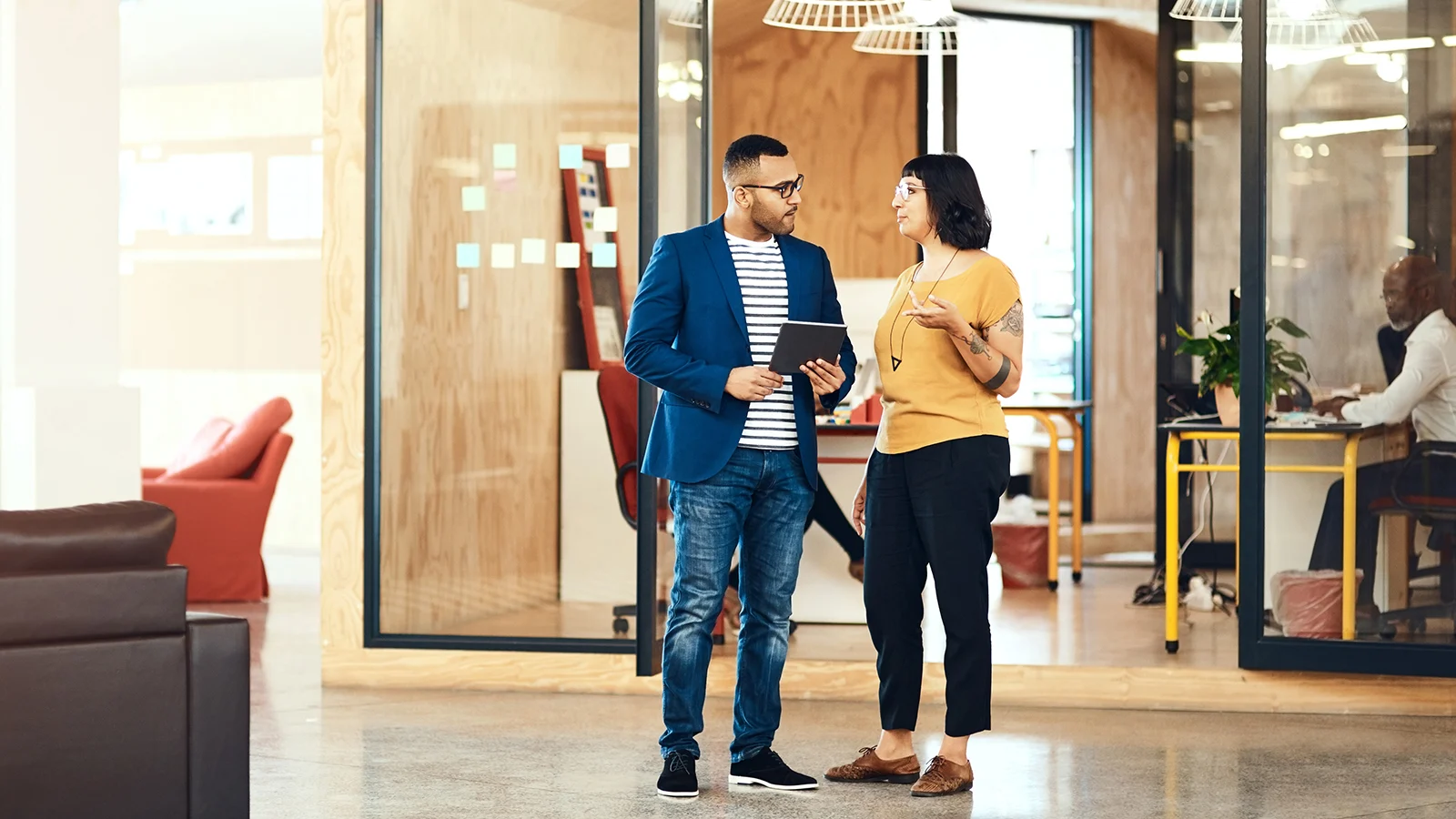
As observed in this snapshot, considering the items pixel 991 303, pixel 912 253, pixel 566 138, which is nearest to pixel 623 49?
pixel 566 138

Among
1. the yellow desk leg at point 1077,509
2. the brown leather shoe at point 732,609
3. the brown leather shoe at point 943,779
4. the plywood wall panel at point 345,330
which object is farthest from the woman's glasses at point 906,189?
the yellow desk leg at point 1077,509

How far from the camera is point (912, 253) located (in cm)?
884

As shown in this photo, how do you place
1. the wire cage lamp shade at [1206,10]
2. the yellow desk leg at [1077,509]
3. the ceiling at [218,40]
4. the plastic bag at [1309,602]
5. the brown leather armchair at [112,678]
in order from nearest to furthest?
the brown leather armchair at [112,678]
the plastic bag at [1309,602]
the wire cage lamp shade at [1206,10]
the yellow desk leg at [1077,509]
the ceiling at [218,40]

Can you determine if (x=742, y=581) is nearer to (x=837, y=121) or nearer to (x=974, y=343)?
(x=974, y=343)

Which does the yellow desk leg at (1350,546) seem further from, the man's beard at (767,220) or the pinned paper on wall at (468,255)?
the pinned paper on wall at (468,255)

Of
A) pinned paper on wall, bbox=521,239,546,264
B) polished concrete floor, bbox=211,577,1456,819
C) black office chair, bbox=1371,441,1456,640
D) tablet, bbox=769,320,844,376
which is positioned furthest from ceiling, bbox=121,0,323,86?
black office chair, bbox=1371,441,1456,640

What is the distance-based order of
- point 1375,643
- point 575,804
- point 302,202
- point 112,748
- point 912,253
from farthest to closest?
point 302,202 → point 912,253 → point 1375,643 → point 575,804 → point 112,748

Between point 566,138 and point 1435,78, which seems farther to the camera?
point 566,138

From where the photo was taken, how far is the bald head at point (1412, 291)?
4.96 metres

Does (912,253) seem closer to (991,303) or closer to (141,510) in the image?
(991,303)

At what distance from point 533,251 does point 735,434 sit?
190 cm

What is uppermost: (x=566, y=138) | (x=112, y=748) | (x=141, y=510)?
(x=566, y=138)

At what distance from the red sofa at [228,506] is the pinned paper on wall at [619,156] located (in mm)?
3425

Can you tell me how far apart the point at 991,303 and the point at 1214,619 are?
3049 millimetres
